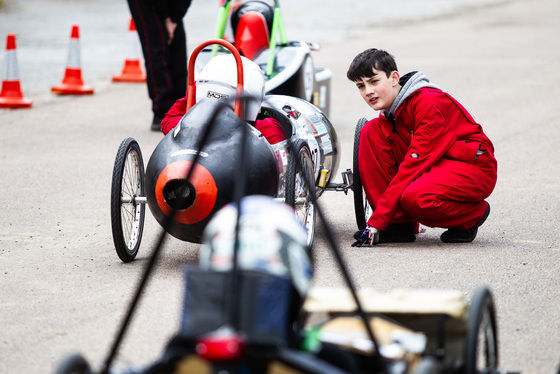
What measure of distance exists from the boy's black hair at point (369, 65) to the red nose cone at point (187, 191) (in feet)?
4.09

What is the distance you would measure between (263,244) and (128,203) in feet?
9.39

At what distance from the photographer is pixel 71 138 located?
968 centimetres

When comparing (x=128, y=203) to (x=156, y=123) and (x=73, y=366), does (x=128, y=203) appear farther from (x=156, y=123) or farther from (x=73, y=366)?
(x=156, y=123)

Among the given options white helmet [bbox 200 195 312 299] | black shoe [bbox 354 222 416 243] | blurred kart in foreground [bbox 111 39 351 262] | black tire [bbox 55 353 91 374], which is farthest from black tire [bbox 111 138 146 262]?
white helmet [bbox 200 195 312 299]

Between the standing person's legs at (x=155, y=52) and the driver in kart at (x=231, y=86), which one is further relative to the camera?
the standing person's legs at (x=155, y=52)

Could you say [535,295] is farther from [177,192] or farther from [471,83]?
[471,83]

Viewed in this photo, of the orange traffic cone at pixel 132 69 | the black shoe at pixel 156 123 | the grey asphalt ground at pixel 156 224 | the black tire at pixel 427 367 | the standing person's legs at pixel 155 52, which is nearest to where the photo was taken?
the black tire at pixel 427 367

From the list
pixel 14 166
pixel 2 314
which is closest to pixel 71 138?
pixel 14 166

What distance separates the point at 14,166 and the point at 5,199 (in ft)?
4.07

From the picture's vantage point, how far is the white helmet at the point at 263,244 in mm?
2723

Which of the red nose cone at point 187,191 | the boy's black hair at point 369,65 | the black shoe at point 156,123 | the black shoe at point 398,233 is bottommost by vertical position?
the black shoe at point 156,123

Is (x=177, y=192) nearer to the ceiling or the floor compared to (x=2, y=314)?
nearer to the ceiling

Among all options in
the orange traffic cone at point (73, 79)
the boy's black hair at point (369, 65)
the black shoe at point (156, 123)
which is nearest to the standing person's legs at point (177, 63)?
the black shoe at point (156, 123)

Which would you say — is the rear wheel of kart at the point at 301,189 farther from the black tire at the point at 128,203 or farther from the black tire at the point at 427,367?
the black tire at the point at 427,367
